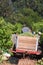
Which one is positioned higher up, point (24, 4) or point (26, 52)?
point (26, 52)

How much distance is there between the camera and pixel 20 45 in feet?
47.5

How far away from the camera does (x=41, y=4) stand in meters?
46.9

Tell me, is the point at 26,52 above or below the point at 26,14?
above

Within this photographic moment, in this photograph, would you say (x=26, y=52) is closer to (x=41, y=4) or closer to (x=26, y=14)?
(x=26, y=14)

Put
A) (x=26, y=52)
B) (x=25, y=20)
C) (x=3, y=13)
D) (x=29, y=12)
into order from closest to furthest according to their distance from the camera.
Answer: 1. (x=26, y=52)
2. (x=3, y=13)
3. (x=25, y=20)
4. (x=29, y=12)

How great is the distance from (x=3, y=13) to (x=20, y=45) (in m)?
15.9

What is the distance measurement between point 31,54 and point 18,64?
5.70 feet

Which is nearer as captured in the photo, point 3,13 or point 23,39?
point 23,39

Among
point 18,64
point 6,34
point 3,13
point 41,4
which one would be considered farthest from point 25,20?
point 18,64

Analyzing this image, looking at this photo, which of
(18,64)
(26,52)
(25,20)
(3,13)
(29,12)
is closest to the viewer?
(18,64)

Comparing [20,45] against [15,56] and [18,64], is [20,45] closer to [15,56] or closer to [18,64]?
[15,56]

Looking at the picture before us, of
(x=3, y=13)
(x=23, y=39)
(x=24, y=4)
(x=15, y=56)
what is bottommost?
Answer: (x=24, y=4)

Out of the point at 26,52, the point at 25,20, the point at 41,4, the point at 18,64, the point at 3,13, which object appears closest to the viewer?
the point at 18,64

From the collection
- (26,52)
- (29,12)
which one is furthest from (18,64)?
(29,12)
